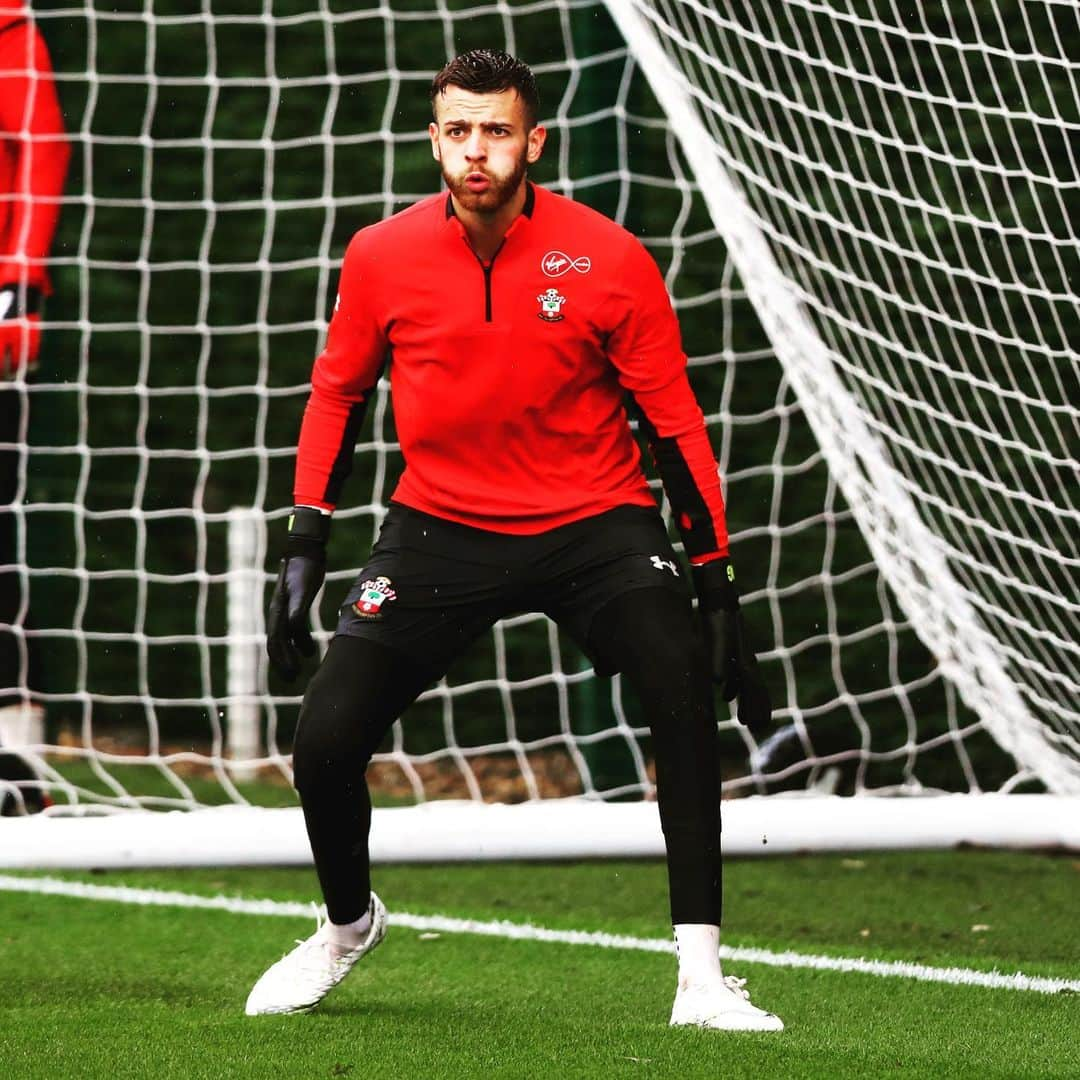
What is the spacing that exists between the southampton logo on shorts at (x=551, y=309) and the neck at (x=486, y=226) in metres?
0.14

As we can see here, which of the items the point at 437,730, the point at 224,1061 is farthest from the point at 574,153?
the point at 224,1061

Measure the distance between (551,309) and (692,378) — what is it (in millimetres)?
2976

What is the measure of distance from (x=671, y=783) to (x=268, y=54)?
12.8 feet

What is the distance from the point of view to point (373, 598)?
3.69 metres

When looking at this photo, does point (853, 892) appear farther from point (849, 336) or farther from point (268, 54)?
point (268, 54)

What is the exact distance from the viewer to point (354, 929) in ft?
12.5

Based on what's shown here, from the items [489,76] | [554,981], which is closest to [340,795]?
[554,981]

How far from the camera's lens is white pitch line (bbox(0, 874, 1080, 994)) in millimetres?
4258

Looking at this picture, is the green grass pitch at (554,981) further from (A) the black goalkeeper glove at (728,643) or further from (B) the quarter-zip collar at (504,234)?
(B) the quarter-zip collar at (504,234)

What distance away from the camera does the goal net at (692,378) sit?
4977 mm

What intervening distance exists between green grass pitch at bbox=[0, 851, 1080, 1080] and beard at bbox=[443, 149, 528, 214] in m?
1.41

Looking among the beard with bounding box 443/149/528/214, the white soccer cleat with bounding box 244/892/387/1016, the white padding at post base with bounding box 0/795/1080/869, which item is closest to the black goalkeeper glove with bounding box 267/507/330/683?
the white soccer cleat with bounding box 244/892/387/1016

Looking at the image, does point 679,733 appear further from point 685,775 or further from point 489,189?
point 489,189

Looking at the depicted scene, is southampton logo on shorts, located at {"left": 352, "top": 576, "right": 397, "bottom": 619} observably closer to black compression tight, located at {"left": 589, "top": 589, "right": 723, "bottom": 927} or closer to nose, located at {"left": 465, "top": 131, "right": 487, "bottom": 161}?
black compression tight, located at {"left": 589, "top": 589, "right": 723, "bottom": 927}
